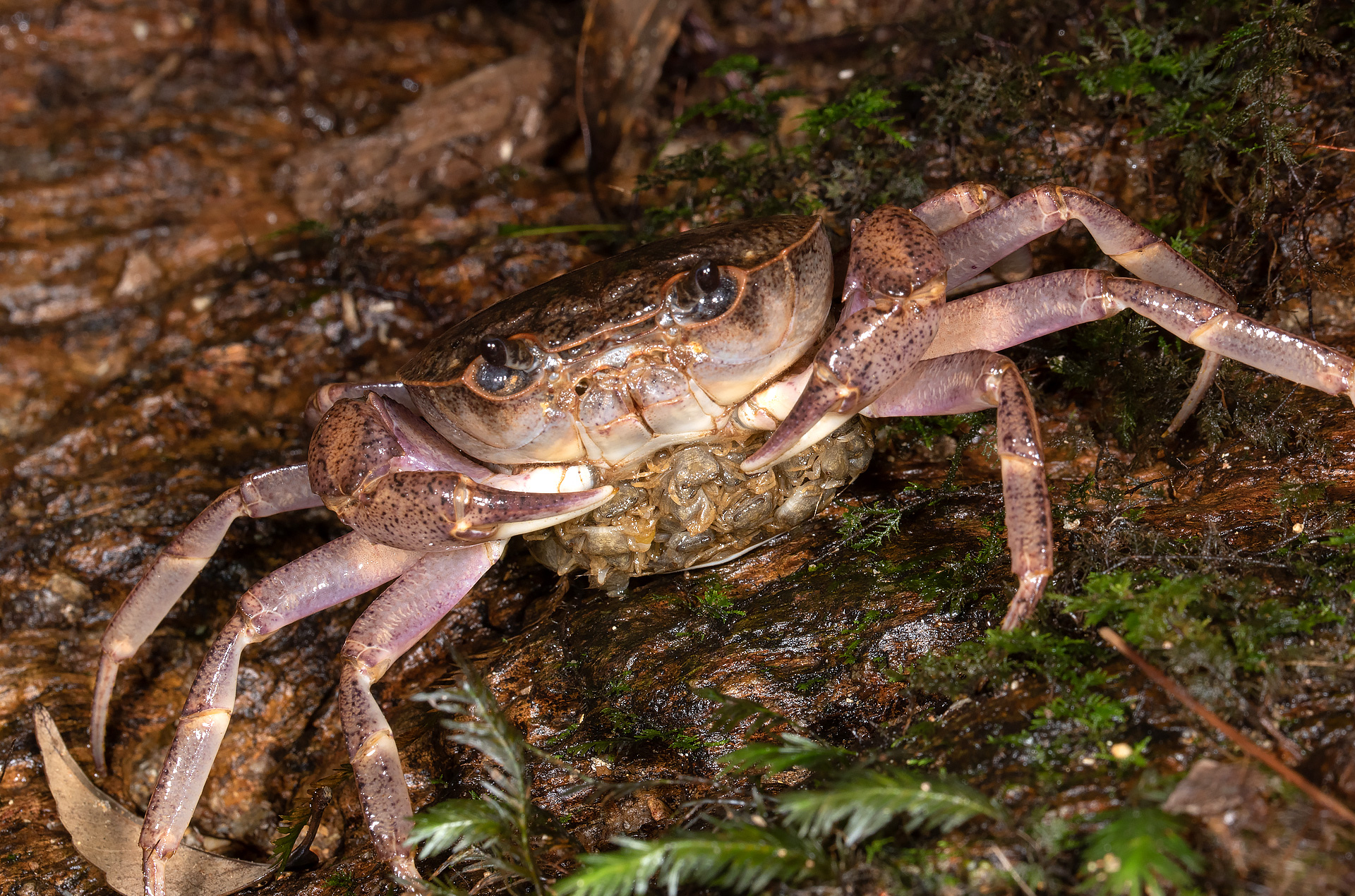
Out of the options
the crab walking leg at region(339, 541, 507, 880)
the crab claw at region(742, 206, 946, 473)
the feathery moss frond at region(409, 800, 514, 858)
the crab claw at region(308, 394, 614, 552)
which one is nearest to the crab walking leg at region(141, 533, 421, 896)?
the crab walking leg at region(339, 541, 507, 880)

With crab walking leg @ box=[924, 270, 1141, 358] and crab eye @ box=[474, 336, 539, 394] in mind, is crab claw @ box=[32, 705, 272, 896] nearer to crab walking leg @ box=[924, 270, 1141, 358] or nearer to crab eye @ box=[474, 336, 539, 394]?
crab eye @ box=[474, 336, 539, 394]

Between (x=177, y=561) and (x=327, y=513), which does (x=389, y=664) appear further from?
(x=327, y=513)

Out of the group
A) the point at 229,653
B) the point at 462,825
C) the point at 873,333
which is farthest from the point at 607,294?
the point at 229,653

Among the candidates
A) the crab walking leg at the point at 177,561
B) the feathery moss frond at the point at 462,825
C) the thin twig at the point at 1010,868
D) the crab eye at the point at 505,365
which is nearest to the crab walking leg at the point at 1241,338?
the thin twig at the point at 1010,868

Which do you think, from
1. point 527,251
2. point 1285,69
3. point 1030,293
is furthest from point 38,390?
point 1285,69

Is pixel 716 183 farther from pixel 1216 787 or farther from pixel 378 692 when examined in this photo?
pixel 1216 787

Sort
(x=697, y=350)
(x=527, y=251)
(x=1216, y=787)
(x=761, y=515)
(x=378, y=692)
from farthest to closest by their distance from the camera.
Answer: (x=527, y=251), (x=378, y=692), (x=761, y=515), (x=697, y=350), (x=1216, y=787)
